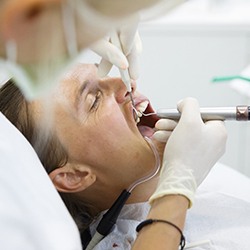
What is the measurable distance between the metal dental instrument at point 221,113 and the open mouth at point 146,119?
0.24ft

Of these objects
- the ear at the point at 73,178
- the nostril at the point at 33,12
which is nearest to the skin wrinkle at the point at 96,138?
the ear at the point at 73,178

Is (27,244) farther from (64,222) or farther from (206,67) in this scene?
(206,67)

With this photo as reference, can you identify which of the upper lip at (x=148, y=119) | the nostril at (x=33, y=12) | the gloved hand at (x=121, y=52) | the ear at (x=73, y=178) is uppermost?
the nostril at (x=33, y=12)

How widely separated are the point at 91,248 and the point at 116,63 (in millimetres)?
574

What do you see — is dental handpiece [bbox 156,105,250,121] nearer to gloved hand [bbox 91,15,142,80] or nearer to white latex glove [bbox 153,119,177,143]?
white latex glove [bbox 153,119,177,143]

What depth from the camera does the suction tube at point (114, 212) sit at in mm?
1573

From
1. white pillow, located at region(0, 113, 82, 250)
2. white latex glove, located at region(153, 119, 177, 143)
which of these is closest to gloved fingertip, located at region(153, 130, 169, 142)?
white latex glove, located at region(153, 119, 177, 143)

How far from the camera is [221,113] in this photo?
150cm

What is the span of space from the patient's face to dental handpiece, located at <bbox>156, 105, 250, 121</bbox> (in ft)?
0.34

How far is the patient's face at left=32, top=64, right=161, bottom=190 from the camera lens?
1.53 metres

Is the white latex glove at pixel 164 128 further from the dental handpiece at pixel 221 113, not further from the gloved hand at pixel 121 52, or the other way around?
the gloved hand at pixel 121 52

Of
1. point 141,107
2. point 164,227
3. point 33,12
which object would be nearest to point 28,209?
point 164,227

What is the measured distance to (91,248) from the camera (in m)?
1.59

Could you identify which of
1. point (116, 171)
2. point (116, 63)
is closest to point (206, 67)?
point (116, 171)
